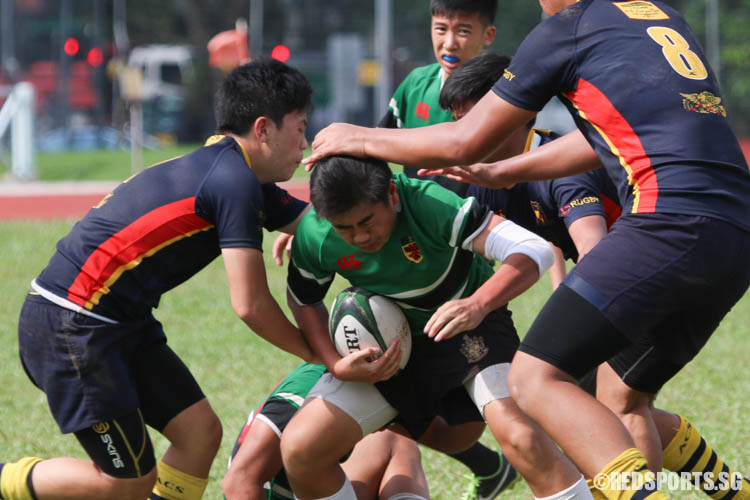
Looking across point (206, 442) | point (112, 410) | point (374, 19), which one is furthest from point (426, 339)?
point (374, 19)

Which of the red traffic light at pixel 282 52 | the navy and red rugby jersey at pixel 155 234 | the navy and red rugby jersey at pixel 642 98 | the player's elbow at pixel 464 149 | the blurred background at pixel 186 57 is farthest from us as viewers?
the red traffic light at pixel 282 52

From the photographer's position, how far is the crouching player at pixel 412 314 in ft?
10.8

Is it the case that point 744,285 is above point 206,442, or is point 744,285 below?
above

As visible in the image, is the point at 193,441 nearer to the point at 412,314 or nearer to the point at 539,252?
the point at 412,314

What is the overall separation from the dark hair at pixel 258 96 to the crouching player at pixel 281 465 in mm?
1006

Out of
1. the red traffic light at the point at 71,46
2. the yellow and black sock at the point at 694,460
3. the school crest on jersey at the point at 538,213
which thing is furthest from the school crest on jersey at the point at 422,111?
the red traffic light at the point at 71,46

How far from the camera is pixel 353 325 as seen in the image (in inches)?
136

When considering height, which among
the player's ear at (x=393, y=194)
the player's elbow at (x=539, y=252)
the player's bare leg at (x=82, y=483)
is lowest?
the player's bare leg at (x=82, y=483)

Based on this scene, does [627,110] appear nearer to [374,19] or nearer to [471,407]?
[471,407]

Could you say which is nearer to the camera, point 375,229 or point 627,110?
point 627,110

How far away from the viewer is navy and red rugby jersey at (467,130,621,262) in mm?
3986

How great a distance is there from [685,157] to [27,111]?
17233 mm

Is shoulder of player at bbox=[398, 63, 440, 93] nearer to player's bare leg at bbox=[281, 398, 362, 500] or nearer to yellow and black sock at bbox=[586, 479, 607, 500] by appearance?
player's bare leg at bbox=[281, 398, 362, 500]

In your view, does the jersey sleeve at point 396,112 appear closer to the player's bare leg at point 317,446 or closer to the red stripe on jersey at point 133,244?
the red stripe on jersey at point 133,244
